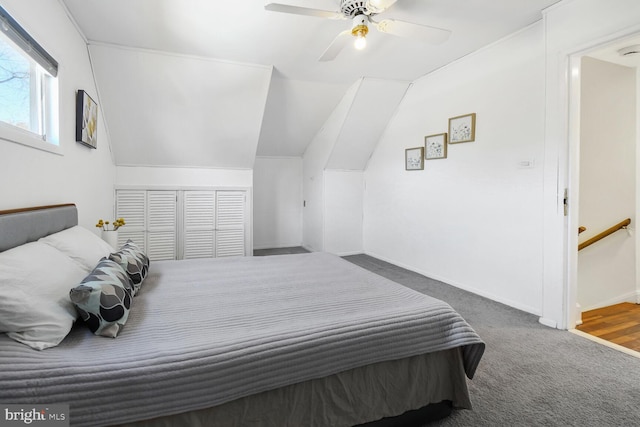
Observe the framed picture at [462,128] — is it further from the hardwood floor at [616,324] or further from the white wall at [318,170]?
the hardwood floor at [616,324]

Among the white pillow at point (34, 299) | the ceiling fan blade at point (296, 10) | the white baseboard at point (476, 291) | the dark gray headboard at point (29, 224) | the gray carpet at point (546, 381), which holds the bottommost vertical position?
the gray carpet at point (546, 381)

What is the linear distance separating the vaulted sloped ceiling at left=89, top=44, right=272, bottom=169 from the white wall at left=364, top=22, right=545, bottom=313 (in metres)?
2.09

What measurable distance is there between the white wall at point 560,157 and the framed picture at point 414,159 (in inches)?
61.2

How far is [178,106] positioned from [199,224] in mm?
1611

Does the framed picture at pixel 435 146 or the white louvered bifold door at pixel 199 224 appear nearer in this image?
the framed picture at pixel 435 146

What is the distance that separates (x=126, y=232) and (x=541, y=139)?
4.79 metres

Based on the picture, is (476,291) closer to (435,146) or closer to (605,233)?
(605,233)

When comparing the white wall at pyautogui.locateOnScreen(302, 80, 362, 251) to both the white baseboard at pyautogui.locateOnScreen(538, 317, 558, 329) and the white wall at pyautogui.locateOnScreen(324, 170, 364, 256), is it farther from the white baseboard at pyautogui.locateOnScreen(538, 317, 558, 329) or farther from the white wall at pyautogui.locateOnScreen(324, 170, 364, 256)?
the white baseboard at pyautogui.locateOnScreen(538, 317, 558, 329)

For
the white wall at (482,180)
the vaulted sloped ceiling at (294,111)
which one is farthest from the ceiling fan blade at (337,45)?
the white wall at (482,180)

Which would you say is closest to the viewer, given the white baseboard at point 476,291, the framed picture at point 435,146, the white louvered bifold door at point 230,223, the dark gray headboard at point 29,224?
the dark gray headboard at point 29,224

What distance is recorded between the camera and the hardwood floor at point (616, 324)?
7.79 ft

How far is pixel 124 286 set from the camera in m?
1.49

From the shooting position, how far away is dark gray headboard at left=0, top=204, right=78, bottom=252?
1.47m

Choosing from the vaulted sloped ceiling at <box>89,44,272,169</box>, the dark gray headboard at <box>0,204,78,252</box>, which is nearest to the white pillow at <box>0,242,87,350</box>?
the dark gray headboard at <box>0,204,78,252</box>
